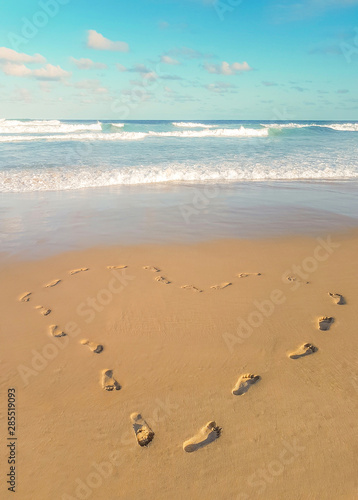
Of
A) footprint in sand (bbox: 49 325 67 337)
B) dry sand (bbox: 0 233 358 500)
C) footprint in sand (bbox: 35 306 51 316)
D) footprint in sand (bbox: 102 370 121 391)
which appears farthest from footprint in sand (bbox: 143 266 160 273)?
footprint in sand (bbox: 102 370 121 391)

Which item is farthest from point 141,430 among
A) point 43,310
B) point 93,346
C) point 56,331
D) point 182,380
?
point 43,310

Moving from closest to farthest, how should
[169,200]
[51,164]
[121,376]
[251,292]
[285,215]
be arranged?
[121,376] → [251,292] → [285,215] → [169,200] → [51,164]

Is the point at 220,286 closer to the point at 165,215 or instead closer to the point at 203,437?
the point at 203,437

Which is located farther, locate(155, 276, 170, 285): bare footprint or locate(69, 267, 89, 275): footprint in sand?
locate(69, 267, 89, 275): footprint in sand

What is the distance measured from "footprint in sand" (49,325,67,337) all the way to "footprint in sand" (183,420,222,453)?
68.5 inches

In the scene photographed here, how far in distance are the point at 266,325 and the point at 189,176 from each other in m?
9.52

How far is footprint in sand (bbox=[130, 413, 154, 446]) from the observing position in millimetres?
2295

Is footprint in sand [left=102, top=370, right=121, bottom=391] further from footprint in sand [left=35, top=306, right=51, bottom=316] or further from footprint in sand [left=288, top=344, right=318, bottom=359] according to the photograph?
footprint in sand [left=288, top=344, right=318, bottom=359]

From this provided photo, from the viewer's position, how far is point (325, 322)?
3.54 metres

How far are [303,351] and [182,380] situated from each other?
3.79 ft

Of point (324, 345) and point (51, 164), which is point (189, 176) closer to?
point (51, 164)

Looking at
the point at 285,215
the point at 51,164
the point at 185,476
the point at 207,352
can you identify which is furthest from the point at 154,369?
the point at 51,164

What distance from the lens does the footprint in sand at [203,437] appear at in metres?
2.25

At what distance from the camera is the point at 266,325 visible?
3533 mm
